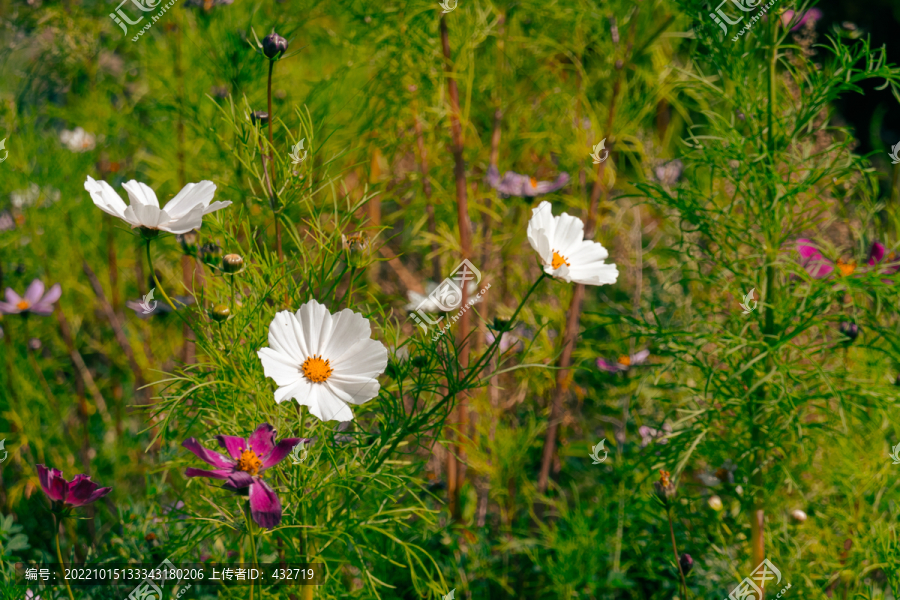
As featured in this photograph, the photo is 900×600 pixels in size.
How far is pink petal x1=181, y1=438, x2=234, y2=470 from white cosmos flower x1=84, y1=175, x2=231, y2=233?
20 cm

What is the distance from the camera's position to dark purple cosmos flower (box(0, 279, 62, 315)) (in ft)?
3.84

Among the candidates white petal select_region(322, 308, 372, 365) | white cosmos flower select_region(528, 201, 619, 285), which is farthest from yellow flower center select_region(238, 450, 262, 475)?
white cosmos flower select_region(528, 201, 619, 285)

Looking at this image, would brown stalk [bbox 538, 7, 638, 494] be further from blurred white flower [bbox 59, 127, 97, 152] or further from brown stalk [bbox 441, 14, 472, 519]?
blurred white flower [bbox 59, 127, 97, 152]

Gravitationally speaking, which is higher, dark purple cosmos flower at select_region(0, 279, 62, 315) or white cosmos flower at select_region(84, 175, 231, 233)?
white cosmos flower at select_region(84, 175, 231, 233)

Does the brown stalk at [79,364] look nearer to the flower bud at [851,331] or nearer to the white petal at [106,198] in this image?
the white petal at [106,198]

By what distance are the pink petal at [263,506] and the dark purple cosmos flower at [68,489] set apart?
0.60 feet

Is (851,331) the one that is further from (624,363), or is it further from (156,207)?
(156,207)

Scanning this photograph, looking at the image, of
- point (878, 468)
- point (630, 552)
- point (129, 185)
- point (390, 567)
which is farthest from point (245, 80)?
point (878, 468)

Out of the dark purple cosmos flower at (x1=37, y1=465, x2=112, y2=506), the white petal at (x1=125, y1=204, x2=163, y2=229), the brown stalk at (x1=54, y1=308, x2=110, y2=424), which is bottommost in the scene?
the brown stalk at (x1=54, y1=308, x2=110, y2=424)

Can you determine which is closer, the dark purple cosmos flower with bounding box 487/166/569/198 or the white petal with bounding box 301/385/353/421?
the white petal with bounding box 301/385/353/421

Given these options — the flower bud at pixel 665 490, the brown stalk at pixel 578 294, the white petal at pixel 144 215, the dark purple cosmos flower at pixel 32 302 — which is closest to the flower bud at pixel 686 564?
the flower bud at pixel 665 490

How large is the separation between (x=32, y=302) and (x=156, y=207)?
0.80 m

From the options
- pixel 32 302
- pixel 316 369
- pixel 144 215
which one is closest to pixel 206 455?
pixel 316 369

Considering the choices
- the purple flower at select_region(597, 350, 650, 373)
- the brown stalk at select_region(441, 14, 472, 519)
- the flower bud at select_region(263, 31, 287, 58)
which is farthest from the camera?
the purple flower at select_region(597, 350, 650, 373)
